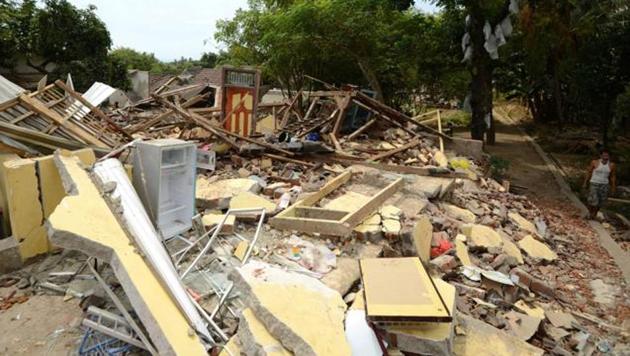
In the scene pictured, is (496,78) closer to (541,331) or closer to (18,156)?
(541,331)

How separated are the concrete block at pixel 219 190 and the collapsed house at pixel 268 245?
29 mm

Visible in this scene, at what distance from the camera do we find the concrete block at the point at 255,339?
2.74 meters

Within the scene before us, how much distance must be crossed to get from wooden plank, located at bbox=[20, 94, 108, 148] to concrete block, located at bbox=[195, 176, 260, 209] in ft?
4.62

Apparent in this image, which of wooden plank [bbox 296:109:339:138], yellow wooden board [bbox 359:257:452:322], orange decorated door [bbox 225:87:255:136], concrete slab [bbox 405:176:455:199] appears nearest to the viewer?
yellow wooden board [bbox 359:257:452:322]

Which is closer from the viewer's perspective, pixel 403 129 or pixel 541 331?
pixel 541 331

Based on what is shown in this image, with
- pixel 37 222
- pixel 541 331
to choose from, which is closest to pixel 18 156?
pixel 37 222

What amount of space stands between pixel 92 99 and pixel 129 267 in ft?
18.0

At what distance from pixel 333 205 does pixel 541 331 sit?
2.92 m

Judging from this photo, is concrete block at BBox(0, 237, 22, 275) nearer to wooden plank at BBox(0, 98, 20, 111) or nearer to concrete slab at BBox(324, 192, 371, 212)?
wooden plank at BBox(0, 98, 20, 111)

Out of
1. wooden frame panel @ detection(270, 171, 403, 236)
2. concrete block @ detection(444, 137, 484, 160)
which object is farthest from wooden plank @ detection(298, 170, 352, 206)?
concrete block @ detection(444, 137, 484, 160)

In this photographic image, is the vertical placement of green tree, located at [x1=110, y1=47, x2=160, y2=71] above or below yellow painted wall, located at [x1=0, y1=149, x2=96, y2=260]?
above

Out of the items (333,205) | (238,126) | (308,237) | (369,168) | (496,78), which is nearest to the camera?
(308,237)

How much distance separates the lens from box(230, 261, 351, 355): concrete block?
9.07 ft

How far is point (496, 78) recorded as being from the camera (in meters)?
22.4
